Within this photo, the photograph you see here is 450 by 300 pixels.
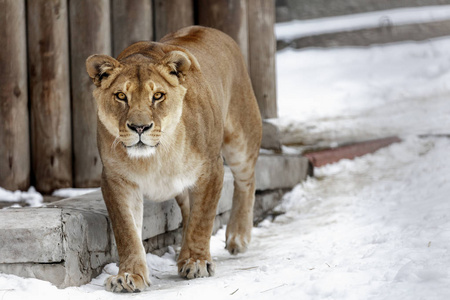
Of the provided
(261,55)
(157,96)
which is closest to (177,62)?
(157,96)

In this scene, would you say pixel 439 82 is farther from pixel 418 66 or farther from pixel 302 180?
pixel 302 180

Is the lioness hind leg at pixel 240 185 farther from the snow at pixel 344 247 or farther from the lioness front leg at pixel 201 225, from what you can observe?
the lioness front leg at pixel 201 225

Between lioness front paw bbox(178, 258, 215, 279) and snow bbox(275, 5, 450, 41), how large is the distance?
9.35 metres

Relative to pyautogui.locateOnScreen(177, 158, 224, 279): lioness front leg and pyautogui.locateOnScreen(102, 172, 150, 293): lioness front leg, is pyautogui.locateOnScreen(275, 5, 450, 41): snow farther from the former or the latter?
pyautogui.locateOnScreen(102, 172, 150, 293): lioness front leg

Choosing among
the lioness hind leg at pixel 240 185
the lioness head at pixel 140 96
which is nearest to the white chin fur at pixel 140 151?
the lioness head at pixel 140 96

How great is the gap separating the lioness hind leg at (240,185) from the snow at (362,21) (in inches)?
323

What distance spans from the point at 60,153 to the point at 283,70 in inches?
293

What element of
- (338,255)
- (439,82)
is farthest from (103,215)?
(439,82)

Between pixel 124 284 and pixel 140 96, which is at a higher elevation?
pixel 140 96

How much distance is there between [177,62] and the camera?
140 inches

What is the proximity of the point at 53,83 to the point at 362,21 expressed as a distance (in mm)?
8896

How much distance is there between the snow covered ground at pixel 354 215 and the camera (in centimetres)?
312

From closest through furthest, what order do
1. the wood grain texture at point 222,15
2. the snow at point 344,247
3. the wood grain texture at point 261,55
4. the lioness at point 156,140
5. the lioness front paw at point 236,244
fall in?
the snow at point 344,247 < the lioness at point 156,140 < the lioness front paw at point 236,244 < the wood grain texture at point 222,15 < the wood grain texture at point 261,55

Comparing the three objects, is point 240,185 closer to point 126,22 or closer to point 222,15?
point 126,22
